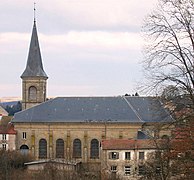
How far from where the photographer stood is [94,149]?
6506cm

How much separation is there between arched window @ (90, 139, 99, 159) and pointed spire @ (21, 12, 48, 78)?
13.1 meters

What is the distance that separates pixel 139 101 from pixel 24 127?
1384 cm

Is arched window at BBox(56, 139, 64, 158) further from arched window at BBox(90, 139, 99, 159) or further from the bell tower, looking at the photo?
the bell tower

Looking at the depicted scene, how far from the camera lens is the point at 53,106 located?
6681 cm

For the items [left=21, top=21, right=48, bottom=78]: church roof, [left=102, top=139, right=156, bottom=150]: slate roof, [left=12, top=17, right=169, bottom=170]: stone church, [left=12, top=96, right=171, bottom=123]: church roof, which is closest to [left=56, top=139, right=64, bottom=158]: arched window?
[left=12, top=17, right=169, bottom=170]: stone church

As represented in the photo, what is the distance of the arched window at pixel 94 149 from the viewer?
64.7 m

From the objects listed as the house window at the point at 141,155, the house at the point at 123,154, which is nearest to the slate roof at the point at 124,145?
the house at the point at 123,154

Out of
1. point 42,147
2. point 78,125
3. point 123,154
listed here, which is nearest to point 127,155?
point 123,154

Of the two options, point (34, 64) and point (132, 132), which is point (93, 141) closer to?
point (132, 132)

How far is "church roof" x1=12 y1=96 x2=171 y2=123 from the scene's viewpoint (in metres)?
64.1

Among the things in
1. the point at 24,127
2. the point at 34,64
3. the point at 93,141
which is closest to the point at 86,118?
the point at 93,141

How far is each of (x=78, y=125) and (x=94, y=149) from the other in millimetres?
3375

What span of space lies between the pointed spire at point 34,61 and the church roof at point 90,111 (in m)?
6.80

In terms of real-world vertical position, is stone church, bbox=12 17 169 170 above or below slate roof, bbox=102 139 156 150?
above
